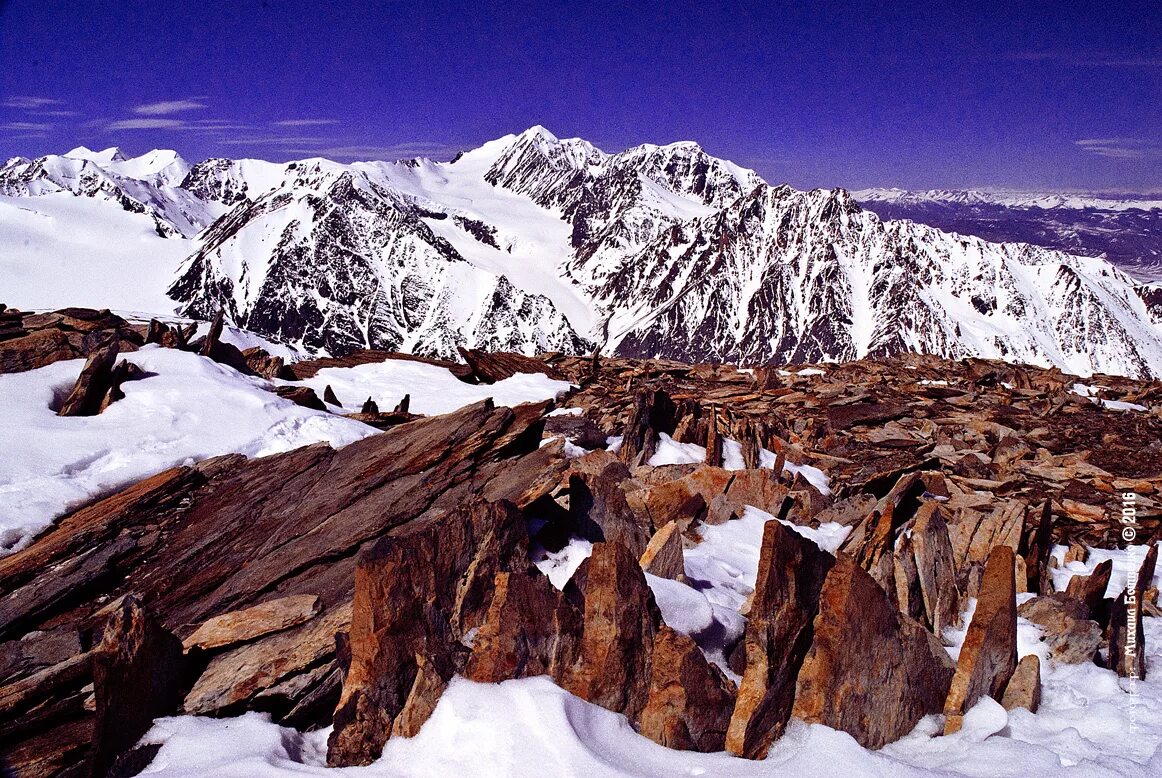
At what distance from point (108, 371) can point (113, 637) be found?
29.8 ft

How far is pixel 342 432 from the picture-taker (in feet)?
43.2

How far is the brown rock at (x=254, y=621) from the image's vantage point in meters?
7.26

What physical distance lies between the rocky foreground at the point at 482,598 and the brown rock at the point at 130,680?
2 centimetres

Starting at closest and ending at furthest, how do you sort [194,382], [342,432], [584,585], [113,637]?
[113,637] → [584,585] → [342,432] → [194,382]

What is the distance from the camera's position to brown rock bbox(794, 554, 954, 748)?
605 cm

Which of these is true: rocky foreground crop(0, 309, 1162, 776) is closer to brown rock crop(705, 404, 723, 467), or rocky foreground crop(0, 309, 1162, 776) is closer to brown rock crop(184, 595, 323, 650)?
brown rock crop(184, 595, 323, 650)

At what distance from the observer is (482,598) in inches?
275

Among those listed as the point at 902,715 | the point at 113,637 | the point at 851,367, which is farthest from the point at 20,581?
the point at 851,367

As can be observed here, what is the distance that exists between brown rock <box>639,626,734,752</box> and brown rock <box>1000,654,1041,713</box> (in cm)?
296

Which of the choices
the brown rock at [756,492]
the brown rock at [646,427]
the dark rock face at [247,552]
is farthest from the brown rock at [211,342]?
the brown rock at [756,492]

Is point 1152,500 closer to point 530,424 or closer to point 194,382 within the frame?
point 530,424

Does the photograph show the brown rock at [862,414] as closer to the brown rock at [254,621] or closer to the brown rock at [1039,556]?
the brown rock at [1039,556]

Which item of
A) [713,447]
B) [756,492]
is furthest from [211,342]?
[756,492]

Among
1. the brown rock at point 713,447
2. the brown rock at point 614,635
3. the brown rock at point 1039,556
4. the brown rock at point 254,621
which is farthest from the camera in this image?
the brown rock at point 713,447
